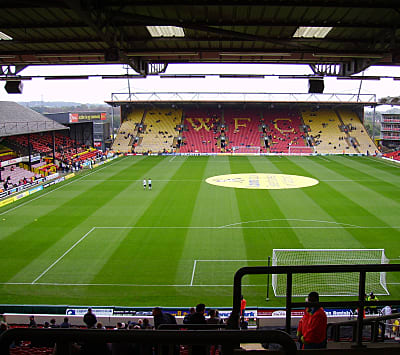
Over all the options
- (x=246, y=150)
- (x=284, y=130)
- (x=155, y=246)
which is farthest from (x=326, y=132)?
(x=155, y=246)

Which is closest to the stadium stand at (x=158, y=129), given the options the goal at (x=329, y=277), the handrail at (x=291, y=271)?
the goal at (x=329, y=277)

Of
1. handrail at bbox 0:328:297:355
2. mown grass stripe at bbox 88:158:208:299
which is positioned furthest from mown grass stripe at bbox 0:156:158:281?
handrail at bbox 0:328:297:355

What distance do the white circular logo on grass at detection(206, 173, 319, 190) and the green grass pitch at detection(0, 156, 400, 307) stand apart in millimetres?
1745

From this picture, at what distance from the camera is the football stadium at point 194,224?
4.09m

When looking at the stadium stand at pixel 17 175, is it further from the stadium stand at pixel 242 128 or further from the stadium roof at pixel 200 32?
the stadium stand at pixel 242 128

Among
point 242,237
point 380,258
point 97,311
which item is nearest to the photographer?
point 97,311

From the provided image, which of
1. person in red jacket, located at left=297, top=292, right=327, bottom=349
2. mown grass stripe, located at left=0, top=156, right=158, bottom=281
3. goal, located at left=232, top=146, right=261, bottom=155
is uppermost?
person in red jacket, located at left=297, top=292, right=327, bottom=349

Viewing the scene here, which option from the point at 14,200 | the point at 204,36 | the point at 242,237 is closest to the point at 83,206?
the point at 14,200

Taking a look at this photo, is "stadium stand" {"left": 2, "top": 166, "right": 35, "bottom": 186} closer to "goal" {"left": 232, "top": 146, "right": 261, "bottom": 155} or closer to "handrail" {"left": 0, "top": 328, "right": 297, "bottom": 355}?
"goal" {"left": 232, "top": 146, "right": 261, "bottom": 155}

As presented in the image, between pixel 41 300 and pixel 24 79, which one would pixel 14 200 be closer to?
pixel 41 300

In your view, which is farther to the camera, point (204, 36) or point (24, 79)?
point (24, 79)

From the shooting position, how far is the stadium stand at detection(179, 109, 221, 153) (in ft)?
227

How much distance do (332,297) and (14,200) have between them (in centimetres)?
2665

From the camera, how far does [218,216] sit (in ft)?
87.3
